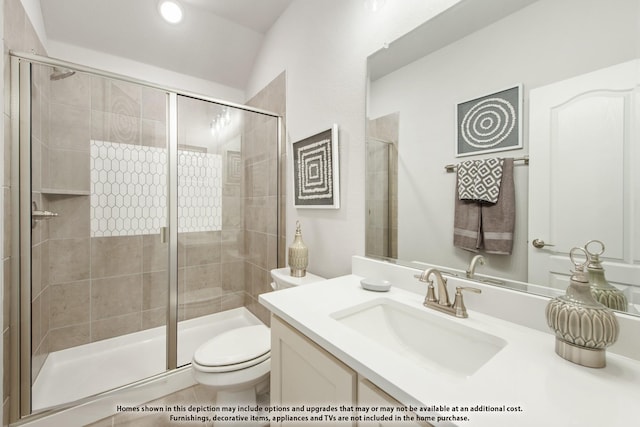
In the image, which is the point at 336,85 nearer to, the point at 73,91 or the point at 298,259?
the point at 298,259

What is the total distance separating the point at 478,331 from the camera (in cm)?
72

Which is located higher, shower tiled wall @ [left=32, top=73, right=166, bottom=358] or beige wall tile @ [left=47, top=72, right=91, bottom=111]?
beige wall tile @ [left=47, top=72, right=91, bottom=111]

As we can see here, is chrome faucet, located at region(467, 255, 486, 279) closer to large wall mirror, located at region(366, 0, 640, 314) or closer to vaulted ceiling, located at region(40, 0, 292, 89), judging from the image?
large wall mirror, located at region(366, 0, 640, 314)

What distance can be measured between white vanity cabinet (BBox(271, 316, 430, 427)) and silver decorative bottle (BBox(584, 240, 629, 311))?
0.55 meters

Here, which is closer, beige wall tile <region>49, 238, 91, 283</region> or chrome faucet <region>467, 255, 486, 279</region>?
chrome faucet <region>467, 255, 486, 279</region>

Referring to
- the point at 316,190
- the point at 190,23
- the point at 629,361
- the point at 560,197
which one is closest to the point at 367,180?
the point at 316,190

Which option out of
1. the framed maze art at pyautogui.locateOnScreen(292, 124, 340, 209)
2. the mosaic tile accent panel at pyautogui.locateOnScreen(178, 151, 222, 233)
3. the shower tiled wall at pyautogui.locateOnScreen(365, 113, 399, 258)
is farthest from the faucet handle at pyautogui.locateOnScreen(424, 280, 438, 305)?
the mosaic tile accent panel at pyautogui.locateOnScreen(178, 151, 222, 233)

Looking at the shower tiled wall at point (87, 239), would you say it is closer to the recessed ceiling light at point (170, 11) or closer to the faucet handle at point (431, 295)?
the recessed ceiling light at point (170, 11)

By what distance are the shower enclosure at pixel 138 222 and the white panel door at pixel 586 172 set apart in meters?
1.56

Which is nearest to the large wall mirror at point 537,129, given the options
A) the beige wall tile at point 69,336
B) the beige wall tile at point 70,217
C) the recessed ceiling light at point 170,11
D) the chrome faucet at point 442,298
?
the chrome faucet at point 442,298

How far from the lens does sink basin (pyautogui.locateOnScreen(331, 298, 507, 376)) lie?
28.3 inches

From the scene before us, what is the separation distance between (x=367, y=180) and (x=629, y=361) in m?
0.95

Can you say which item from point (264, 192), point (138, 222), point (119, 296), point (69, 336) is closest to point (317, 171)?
point (264, 192)

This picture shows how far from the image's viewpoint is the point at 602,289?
633mm
